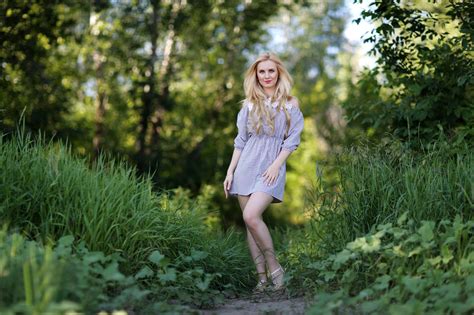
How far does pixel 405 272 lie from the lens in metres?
4.04

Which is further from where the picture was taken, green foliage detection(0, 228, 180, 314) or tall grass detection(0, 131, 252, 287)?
tall grass detection(0, 131, 252, 287)

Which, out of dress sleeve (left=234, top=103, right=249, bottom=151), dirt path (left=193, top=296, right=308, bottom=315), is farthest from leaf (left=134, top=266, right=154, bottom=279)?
dress sleeve (left=234, top=103, right=249, bottom=151)

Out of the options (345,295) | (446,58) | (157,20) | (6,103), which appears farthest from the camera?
(157,20)

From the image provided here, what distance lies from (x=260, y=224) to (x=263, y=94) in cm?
107

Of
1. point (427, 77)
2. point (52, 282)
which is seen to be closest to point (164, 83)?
point (427, 77)

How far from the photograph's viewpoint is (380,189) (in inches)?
189

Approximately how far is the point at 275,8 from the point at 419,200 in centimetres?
857

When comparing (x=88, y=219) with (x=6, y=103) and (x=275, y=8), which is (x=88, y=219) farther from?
(x=275, y=8)

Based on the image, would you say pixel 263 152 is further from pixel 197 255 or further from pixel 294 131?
pixel 197 255

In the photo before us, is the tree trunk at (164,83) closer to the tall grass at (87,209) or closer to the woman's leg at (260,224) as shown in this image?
the tall grass at (87,209)

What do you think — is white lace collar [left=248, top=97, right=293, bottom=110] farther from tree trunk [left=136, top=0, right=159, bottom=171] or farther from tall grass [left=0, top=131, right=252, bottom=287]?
tree trunk [left=136, top=0, right=159, bottom=171]

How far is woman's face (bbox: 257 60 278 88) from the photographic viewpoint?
532cm

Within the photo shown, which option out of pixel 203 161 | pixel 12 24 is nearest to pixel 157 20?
pixel 203 161

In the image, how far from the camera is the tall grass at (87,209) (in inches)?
174
